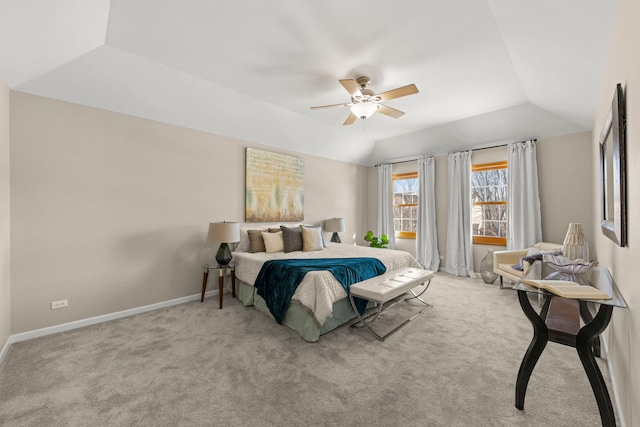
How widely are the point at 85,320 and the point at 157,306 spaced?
27.3 inches

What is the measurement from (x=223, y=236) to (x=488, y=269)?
14.1 feet

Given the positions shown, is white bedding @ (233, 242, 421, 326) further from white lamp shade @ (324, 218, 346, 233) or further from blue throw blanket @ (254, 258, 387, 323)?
white lamp shade @ (324, 218, 346, 233)

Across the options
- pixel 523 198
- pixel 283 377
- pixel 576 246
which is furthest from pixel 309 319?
pixel 523 198


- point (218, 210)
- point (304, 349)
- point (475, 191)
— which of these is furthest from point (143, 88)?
point (475, 191)

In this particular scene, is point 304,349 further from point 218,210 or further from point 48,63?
point 48,63

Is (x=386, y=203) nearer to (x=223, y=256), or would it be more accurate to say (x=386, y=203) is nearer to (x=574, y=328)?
(x=223, y=256)

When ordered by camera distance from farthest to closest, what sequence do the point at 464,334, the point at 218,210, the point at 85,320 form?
the point at 218,210
the point at 85,320
the point at 464,334

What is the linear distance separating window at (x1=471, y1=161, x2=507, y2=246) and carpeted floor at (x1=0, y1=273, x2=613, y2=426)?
7.53 ft

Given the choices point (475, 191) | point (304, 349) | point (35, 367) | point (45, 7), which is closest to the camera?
point (45, 7)

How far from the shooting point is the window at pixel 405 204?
19.5 feet

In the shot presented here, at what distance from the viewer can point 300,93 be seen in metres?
3.53

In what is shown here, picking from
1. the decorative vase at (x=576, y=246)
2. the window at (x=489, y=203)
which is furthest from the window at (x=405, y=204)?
the decorative vase at (x=576, y=246)

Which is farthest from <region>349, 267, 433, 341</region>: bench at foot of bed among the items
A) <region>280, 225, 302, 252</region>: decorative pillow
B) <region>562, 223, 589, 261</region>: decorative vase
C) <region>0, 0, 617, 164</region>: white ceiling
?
<region>0, 0, 617, 164</region>: white ceiling

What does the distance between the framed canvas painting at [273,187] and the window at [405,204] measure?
95.8 inches
